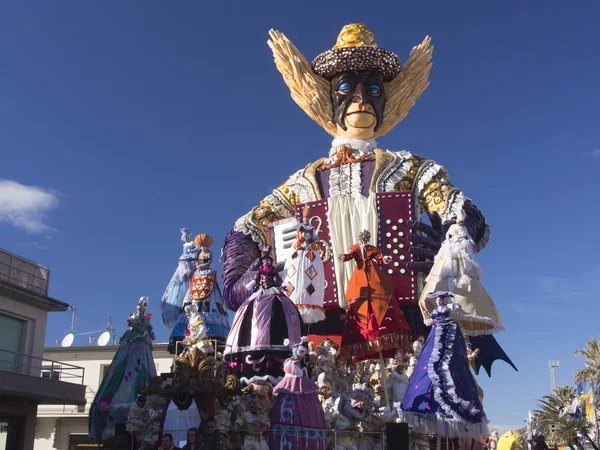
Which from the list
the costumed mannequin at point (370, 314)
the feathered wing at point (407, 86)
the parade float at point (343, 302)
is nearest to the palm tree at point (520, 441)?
the parade float at point (343, 302)

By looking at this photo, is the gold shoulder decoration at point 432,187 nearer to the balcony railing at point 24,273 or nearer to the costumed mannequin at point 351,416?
the costumed mannequin at point 351,416

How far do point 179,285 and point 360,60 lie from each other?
5759 mm

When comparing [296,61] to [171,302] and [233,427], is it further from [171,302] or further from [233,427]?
[233,427]

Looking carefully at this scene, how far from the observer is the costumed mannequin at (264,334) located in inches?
390

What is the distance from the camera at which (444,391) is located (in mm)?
8852

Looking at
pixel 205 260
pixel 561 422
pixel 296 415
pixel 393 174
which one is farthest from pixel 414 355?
pixel 561 422

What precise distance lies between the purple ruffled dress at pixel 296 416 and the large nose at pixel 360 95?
7.08m

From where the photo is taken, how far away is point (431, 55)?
15.0 metres

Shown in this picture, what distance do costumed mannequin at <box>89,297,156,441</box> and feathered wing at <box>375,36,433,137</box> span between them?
6584 millimetres

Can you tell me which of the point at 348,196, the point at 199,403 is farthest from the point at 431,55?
the point at 199,403

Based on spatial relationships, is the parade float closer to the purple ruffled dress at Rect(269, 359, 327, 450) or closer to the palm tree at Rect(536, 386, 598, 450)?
the purple ruffled dress at Rect(269, 359, 327, 450)

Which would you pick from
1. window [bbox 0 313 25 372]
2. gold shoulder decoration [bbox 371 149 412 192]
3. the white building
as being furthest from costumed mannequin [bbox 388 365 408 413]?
the white building

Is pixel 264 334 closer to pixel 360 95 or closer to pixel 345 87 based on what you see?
pixel 360 95

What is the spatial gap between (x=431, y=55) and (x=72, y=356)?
1521cm
